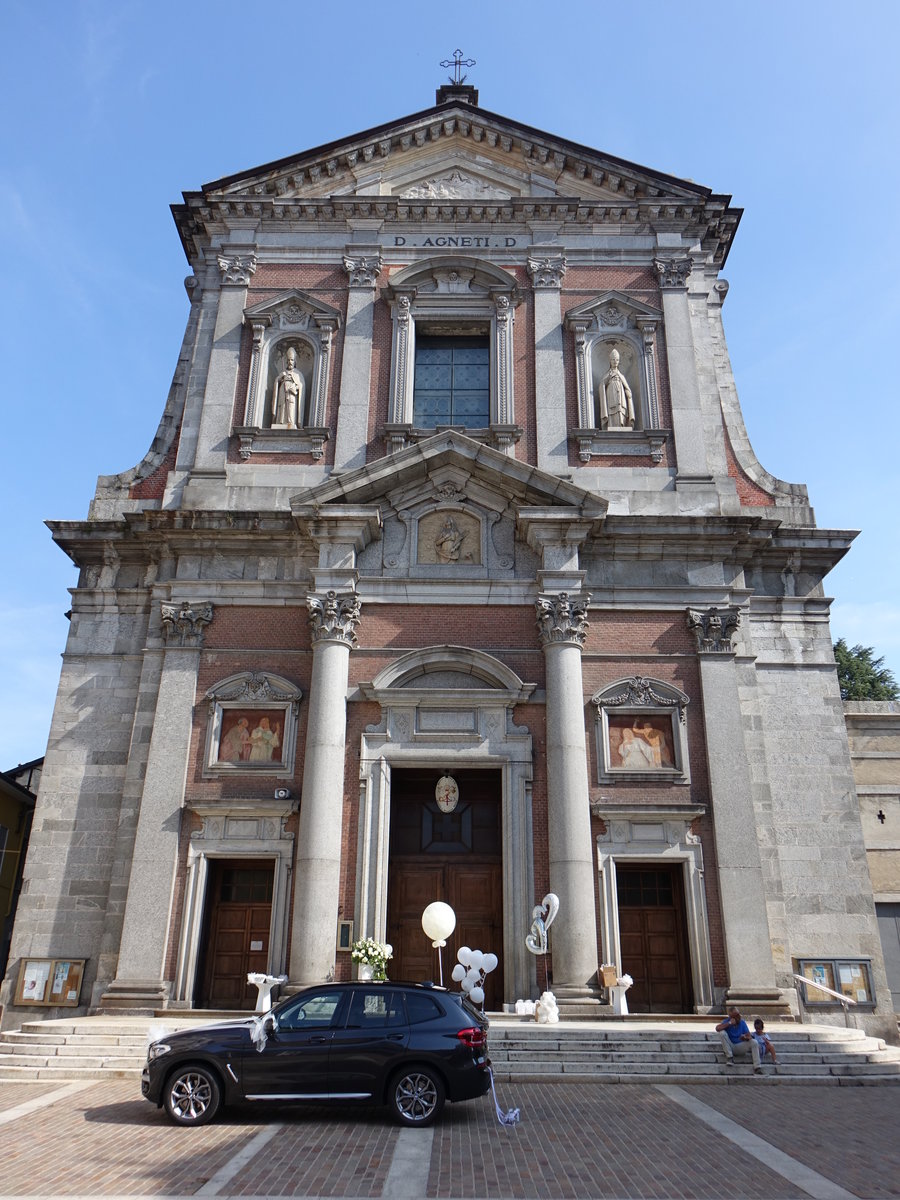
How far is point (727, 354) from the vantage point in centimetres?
2247

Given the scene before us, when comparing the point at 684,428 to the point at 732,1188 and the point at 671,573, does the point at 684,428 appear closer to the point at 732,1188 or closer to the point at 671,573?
the point at 671,573

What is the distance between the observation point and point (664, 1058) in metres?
13.1

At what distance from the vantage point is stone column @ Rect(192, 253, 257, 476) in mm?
20656

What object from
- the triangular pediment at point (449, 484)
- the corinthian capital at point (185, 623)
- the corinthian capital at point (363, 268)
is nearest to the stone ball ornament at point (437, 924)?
the corinthian capital at point (185, 623)

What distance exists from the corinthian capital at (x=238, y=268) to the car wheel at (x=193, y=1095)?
18.0 meters

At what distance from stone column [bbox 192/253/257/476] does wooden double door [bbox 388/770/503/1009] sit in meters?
8.27

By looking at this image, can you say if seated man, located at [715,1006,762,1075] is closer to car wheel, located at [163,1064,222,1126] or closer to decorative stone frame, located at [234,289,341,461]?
car wheel, located at [163,1064,222,1126]

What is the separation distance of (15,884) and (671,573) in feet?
63.5

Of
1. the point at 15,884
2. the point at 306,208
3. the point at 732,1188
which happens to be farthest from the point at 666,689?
the point at 15,884

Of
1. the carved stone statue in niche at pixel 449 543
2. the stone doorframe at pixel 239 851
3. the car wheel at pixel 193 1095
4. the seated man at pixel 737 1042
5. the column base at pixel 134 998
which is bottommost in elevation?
the car wheel at pixel 193 1095

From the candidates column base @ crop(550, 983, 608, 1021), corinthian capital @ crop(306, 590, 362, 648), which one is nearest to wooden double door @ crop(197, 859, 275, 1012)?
corinthian capital @ crop(306, 590, 362, 648)

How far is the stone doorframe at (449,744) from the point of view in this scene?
1692cm

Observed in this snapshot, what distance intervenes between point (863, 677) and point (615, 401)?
85.9 ft

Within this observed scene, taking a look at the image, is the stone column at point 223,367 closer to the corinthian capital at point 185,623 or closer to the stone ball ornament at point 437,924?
the corinthian capital at point 185,623
